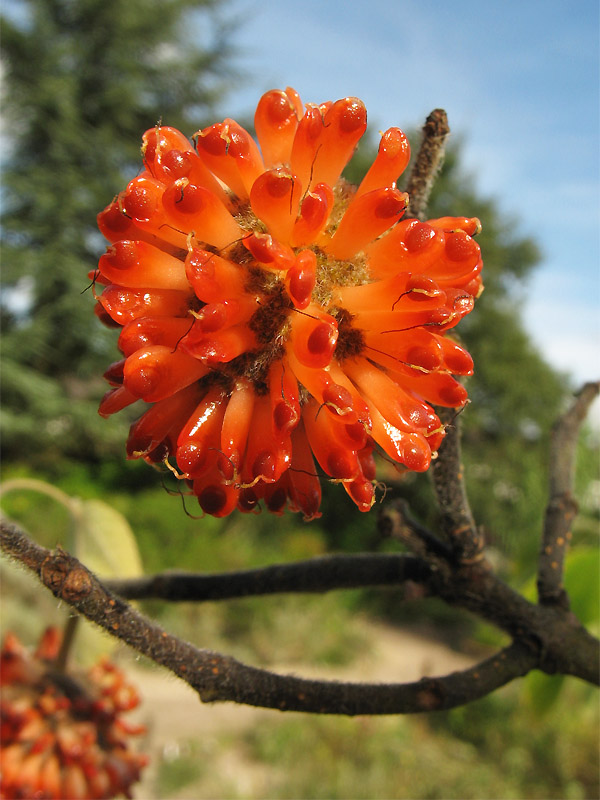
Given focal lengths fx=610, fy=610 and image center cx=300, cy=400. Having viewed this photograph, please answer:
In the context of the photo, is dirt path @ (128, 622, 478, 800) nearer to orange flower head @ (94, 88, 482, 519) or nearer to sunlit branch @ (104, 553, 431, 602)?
sunlit branch @ (104, 553, 431, 602)

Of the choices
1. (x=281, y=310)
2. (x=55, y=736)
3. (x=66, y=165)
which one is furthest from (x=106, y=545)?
(x=66, y=165)

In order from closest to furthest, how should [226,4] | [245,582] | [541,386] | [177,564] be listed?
[245,582] → [177,564] → [541,386] → [226,4]

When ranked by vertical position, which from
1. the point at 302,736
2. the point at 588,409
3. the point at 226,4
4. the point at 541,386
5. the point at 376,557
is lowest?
the point at 302,736

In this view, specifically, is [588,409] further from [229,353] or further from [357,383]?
[229,353]

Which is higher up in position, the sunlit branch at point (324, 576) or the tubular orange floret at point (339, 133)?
the tubular orange floret at point (339, 133)

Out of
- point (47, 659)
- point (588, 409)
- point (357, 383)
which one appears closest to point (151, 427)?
point (357, 383)

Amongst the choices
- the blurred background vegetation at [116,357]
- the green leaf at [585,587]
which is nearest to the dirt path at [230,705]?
the blurred background vegetation at [116,357]

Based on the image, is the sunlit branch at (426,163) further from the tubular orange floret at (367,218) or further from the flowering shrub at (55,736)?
the flowering shrub at (55,736)
